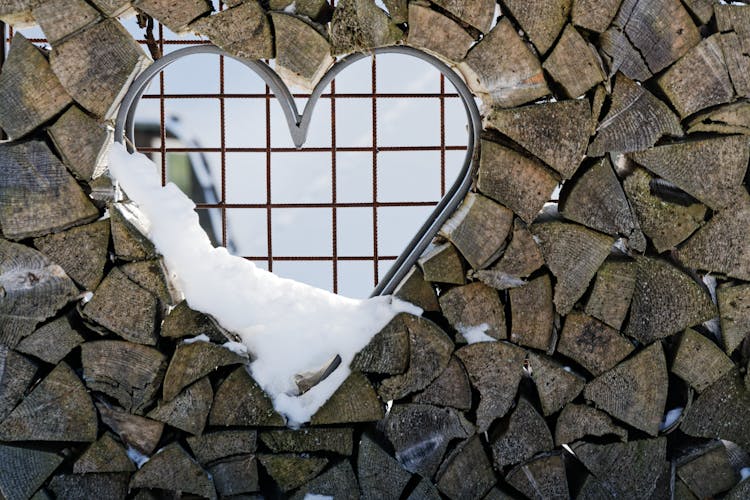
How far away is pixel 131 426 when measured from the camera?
2.69 m

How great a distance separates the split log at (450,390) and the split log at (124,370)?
3.09ft

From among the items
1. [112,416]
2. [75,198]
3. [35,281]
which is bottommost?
[112,416]

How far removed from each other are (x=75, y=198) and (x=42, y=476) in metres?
0.98

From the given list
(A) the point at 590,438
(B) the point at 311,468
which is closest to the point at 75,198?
(B) the point at 311,468

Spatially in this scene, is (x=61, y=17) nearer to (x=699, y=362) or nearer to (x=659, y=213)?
(x=659, y=213)

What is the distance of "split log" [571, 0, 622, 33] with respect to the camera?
8.56 ft

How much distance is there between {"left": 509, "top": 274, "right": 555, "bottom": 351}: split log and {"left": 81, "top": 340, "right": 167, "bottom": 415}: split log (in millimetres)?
1260

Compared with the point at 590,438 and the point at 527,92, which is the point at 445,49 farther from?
the point at 590,438

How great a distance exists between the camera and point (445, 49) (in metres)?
2.62

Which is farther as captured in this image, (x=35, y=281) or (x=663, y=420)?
(x=663, y=420)

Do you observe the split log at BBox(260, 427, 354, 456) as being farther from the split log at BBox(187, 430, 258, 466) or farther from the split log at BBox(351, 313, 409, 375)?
the split log at BBox(351, 313, 409, 375)

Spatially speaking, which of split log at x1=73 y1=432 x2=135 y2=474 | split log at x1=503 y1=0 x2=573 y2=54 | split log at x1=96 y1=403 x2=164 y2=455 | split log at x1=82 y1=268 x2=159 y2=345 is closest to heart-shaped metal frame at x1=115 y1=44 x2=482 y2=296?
split log at x1=503 y1=0 x2=573 y2=54

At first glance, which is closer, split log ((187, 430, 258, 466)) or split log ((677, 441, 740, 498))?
split log ((187, 430, 258, 466))

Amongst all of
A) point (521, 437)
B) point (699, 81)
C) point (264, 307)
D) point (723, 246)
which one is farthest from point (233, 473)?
point (699, 81)
